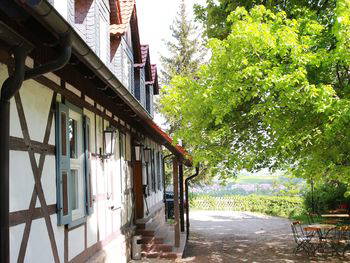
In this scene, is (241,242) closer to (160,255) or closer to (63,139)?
(160,255)

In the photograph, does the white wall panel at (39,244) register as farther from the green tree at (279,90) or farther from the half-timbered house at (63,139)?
the green tree at (279,90)

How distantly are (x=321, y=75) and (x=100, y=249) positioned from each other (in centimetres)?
554

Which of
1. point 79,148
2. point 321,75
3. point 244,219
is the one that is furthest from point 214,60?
point 244,219

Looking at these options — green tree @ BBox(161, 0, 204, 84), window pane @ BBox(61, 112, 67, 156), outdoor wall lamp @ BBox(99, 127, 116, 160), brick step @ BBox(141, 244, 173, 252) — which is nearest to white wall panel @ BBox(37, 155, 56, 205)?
window pane @ BBox(61, 112, 67, 156)

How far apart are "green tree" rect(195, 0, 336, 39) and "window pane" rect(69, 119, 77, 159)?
4.16 metres

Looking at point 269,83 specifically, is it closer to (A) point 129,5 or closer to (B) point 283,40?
(B) point 283,40

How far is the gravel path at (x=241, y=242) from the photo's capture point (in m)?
12.1

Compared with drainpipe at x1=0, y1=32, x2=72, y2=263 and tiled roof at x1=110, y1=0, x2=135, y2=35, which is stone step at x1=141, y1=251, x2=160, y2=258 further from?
drainpipe at x1=0, y1=32, x2=72, y2=263

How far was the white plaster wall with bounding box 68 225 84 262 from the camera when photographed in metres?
5.93

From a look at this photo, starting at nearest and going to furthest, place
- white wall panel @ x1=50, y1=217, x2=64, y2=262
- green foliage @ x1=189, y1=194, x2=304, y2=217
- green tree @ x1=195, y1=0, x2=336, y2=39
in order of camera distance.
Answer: white wall panel @ x1=50, y1=217, x2=64, y2=262 < green tree @ x1=195, y1=0, x2=336, y2=39 < green foliage @ x1=189, y1=194, x2=304, y2=217

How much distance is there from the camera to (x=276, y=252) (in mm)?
13125

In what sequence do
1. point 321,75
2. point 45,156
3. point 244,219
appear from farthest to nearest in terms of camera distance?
point 244,219
point 321,75
point 45,156

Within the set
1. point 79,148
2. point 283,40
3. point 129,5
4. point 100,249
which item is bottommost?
point 100,249

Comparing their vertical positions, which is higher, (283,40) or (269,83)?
(283,40)
